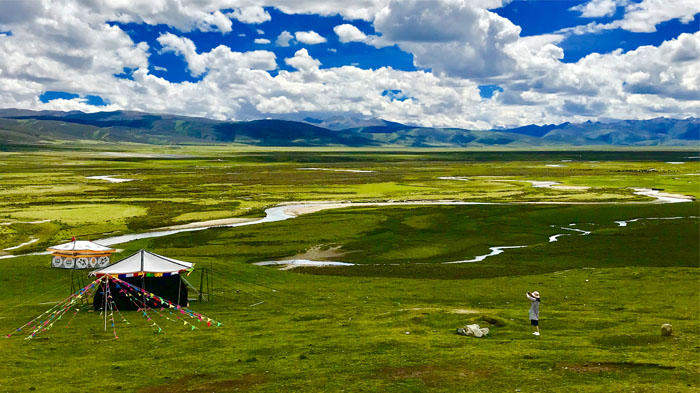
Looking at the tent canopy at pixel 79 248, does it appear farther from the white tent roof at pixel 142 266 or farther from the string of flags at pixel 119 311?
the white tent roof at pixel 142 266

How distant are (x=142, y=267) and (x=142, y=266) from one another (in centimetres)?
7

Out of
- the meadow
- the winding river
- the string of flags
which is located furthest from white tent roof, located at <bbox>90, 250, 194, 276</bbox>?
the winding river

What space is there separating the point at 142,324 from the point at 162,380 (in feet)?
39.2

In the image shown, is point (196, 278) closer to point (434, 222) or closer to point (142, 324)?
point (142, 324)

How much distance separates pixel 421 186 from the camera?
496 ft

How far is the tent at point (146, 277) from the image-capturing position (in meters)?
36.7

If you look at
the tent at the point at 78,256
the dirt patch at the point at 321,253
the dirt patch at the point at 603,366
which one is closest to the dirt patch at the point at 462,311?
the dirt patch at the point at 603,366

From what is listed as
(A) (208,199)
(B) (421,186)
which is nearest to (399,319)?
(A) (208,199)

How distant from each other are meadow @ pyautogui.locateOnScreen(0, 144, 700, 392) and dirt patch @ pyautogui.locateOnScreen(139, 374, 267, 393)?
4.1 inches

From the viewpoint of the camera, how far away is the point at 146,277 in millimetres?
37906

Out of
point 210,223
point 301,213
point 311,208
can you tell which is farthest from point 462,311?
point 311,208

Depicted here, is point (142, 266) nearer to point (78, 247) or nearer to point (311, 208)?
point (78, 247)

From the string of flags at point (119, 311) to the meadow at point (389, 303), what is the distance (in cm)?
84

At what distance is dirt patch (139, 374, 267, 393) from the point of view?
2059cm
